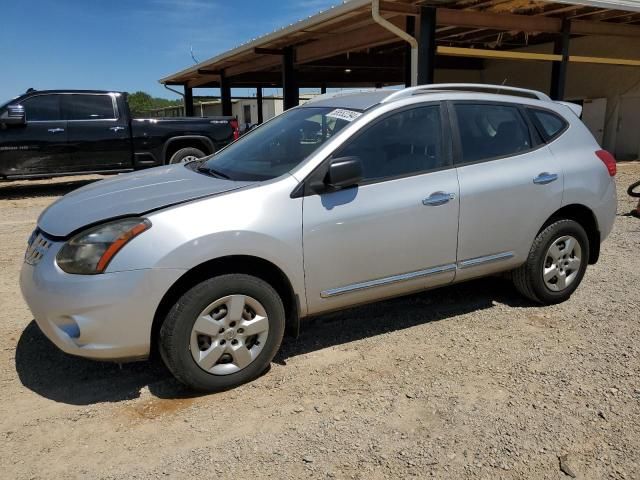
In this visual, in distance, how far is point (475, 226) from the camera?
390cm

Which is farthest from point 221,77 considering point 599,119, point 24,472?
point 24,472

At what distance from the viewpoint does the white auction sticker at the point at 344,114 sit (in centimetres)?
361

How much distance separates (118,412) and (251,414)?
0.75m

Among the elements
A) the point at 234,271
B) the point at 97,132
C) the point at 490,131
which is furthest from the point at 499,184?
the point at 97,132

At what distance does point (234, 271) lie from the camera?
10.4 ft

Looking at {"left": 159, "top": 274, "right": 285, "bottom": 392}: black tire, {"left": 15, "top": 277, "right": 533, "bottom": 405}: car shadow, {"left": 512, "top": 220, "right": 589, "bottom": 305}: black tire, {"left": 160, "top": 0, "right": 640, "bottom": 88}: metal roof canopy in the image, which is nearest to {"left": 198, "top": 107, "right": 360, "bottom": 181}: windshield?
{"left": 159, "top": 274, "right": 285, "bottom": 392}: black tire

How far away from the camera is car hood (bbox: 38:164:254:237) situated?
304 cm

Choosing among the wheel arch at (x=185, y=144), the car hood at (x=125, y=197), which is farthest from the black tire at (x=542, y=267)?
the wheel arch at (x=185, y=144)

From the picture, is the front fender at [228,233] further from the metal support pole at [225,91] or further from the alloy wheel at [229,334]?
the metal support pole at [225,91]

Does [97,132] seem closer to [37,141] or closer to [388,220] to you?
[37,141]

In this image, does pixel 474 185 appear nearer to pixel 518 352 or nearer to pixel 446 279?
pixel 446 279

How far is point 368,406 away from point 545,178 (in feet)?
7.70

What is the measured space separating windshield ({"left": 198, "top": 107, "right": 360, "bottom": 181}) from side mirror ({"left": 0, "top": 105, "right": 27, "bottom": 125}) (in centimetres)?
752

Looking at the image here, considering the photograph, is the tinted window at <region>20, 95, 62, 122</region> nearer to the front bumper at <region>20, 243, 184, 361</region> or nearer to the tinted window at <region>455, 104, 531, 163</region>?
the front bumper at <region>20, 243, 184, 361</region>
